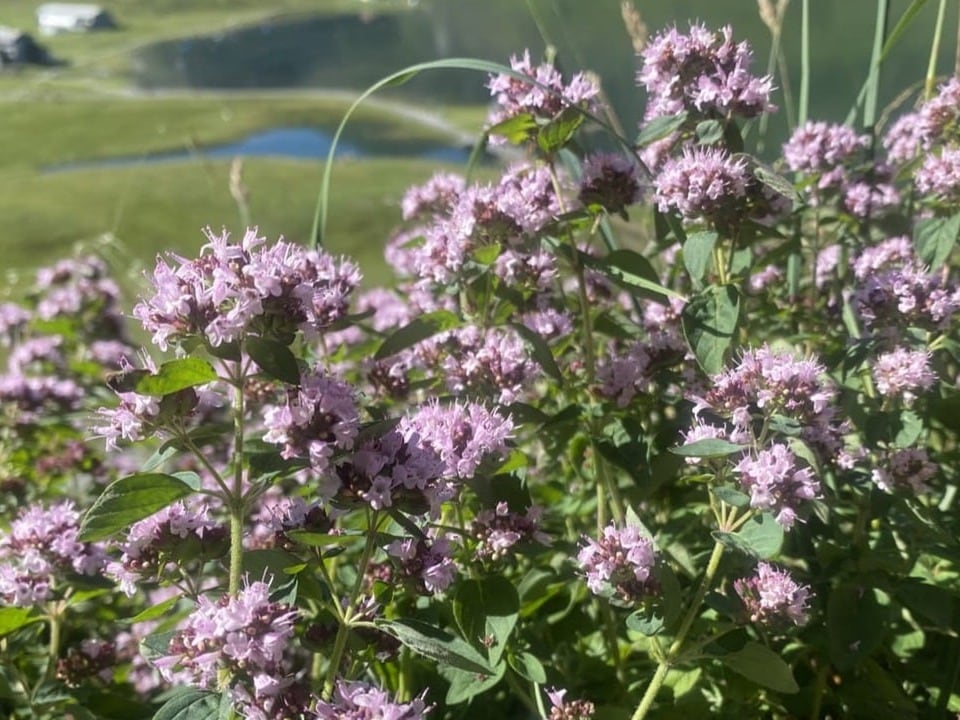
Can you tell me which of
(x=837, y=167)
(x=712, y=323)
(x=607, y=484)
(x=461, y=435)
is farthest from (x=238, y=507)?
(x=837, y=167)

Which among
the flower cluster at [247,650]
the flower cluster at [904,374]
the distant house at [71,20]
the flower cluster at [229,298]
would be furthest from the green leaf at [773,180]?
the distant house at [71,20]

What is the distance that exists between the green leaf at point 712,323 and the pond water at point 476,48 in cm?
160

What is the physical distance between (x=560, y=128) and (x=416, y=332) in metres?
0.53

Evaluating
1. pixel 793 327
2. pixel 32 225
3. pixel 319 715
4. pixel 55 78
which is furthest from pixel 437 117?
pixel 319 715

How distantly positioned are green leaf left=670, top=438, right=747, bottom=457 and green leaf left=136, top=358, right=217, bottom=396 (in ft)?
2.26

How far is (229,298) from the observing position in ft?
Result: 4.35

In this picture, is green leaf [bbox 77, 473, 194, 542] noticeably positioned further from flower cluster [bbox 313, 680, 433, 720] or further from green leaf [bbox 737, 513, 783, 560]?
green leaf [bbox 737, 513, 783, 560]

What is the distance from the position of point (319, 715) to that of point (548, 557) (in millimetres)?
942

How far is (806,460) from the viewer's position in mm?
1489

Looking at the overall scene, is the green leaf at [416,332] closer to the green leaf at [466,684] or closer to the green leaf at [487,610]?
the green leaf at [487,610]

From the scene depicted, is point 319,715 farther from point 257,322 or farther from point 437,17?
point 437,17

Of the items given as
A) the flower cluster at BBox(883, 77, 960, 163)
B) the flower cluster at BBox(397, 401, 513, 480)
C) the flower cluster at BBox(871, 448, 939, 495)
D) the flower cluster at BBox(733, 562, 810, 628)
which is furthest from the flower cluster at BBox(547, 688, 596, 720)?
the flower cluster at BBox(883, 77, 960, 163)

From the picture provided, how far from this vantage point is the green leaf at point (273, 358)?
130 centimetres

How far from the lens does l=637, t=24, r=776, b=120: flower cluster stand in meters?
1.89
